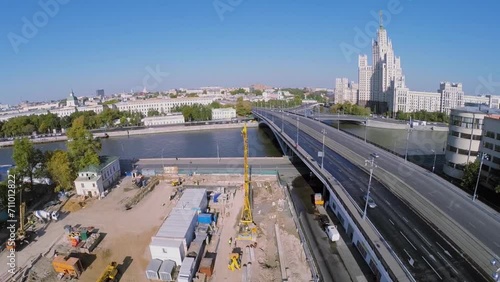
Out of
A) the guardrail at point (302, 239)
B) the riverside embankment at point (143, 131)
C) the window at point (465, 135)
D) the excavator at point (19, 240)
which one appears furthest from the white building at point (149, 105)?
the window at point (465, 135)

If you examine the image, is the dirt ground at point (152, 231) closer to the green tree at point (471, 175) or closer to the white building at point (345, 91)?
the green tree at point (471, 175)

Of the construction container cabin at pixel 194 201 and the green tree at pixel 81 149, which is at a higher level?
the green tree at pixel 81 149

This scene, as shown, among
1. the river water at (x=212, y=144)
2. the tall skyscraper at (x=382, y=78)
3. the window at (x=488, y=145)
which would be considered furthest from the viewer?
the tall skyscraper at (x=382, y=78)

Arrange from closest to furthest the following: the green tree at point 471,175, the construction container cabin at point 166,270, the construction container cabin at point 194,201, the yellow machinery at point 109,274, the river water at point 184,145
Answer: the yellow machinery at point 109,274, the construction container cabin at point 166,270, the construction container cabin at point 194,201, the green tree at point 471,175, the river water at point 184,145

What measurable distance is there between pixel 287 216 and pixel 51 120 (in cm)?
6100

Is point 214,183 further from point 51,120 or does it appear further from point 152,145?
point 51,120

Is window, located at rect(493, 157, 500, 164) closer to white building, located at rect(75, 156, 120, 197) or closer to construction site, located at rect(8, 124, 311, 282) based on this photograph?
construction site, located at rect(8, 124, 311, 282)

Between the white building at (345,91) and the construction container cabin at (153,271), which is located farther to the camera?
the white building at (345,91)

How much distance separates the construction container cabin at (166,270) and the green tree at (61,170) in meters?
14.1

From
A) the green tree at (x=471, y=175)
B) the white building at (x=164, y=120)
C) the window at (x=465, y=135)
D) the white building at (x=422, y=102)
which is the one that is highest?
the white building at (x=422, y=102)

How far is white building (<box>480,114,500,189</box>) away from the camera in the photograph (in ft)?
63.9

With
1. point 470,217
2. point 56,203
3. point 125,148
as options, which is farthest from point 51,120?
point 470,217

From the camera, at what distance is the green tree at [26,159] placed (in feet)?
67.8

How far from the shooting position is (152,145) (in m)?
43.2
